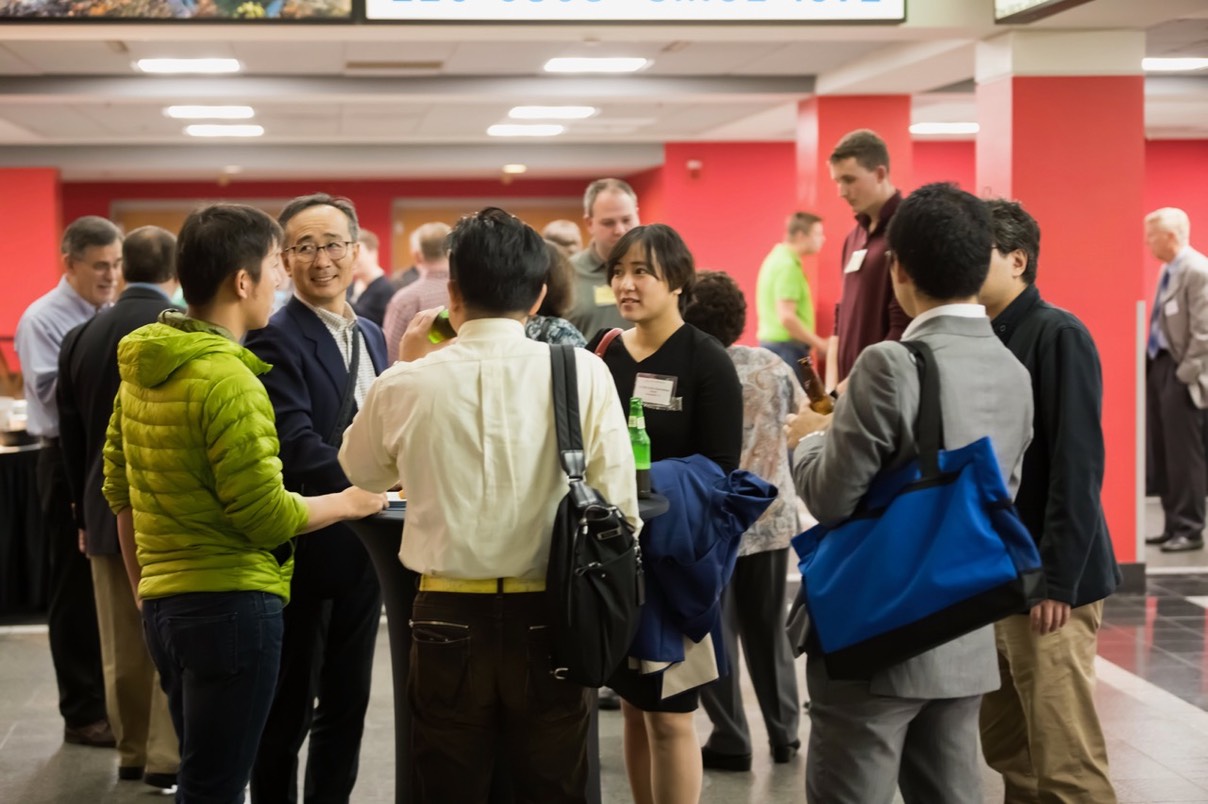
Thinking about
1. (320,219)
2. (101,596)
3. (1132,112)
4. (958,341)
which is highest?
(1132,112)

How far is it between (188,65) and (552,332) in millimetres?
6545

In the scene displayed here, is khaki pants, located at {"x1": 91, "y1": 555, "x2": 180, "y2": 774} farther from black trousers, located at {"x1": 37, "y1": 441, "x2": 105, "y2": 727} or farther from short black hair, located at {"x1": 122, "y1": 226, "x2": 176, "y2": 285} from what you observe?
short black hair, located at {"x1": 122, "y1": 226, "x2": 176, "y2": 285}

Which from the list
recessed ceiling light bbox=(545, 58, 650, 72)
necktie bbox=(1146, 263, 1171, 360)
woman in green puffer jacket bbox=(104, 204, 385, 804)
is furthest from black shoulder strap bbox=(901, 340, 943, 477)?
recessed ceiling light bbox=(545, 58, 650, 72)

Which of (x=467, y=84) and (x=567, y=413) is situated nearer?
(x=567, y=413)

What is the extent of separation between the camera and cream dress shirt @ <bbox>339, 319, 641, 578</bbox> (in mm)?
2457

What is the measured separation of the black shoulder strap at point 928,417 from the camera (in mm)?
2518

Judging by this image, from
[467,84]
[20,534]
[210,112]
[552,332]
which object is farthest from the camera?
[210,112]

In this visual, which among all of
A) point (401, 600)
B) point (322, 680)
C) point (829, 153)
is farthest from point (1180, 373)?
point (401, 600)

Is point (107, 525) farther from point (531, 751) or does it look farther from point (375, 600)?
point (531, 751)

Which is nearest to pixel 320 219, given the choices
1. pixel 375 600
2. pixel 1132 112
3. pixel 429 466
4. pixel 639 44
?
pixel 375 600

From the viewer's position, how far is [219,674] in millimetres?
2805

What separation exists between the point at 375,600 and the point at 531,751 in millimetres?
1145

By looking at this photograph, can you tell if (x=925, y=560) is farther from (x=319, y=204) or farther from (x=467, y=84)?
(x=467, y=84)

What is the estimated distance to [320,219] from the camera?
3.49 metres
